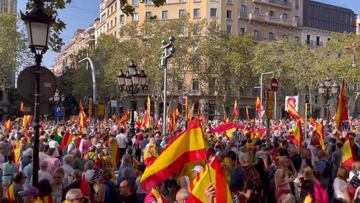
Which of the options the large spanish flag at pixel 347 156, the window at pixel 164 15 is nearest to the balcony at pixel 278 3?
the window at pixel 164 15

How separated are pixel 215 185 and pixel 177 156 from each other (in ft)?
3.13

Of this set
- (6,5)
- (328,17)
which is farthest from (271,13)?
(6,5)

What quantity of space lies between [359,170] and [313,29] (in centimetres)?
7745

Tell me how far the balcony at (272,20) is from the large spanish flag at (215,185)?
228ft

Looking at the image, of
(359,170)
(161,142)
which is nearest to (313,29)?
(161,142)

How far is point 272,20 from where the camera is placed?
7656 centimetres

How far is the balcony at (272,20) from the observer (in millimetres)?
74438

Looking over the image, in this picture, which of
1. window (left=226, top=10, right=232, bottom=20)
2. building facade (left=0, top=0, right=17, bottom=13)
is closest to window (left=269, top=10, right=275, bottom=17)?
window (left=226, top=10, right=232, bottom=20)

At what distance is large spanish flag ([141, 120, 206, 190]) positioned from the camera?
6629 millimetres

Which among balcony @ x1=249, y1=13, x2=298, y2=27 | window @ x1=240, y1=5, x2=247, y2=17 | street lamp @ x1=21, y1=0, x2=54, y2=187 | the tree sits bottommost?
street lamp @ x1=21, y1=0, x2=54, y2=187

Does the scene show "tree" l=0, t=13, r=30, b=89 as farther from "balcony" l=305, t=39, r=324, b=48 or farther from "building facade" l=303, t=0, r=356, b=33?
"building facade" l=303, t=0, r=356, b=33

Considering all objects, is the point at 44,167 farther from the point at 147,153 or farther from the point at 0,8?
the point at 0,8

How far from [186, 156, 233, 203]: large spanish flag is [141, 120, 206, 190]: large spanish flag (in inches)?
23.9

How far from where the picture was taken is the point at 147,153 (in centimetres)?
1184
